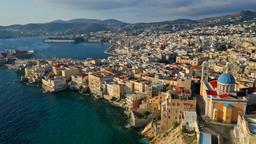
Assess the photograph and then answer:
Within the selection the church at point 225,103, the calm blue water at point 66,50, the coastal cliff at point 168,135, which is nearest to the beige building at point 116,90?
the coastal cliff at point 168,135

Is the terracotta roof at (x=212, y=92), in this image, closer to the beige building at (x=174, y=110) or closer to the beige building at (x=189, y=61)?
the beige building at (x=174, y=110)

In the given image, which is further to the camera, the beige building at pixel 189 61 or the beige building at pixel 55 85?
the beige building at pixel 189 61

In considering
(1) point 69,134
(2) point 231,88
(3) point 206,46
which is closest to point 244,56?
(3) point 206,46

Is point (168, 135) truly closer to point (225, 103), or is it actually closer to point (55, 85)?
point (225, 103)

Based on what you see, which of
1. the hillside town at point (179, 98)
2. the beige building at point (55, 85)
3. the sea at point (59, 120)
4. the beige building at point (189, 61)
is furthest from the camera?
the beige building at point (189, 61)

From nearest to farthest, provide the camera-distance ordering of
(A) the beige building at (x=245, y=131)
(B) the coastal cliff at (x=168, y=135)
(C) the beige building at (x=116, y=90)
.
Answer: (A) the beige building at (x=245, y=131) < (B) the coastal cliff at (x=168, y=135) < (C) the beige building at (x=116, y=90)

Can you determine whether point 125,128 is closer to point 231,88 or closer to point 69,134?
point 69,134

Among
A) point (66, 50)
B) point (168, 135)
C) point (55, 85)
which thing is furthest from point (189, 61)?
point (66, 50)

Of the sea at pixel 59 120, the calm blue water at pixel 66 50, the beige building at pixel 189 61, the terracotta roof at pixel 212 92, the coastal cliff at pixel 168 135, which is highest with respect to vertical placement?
the terracotta roof at pixel 212 92

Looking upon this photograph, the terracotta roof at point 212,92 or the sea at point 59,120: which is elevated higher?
the terracotta roof at point 212,92
